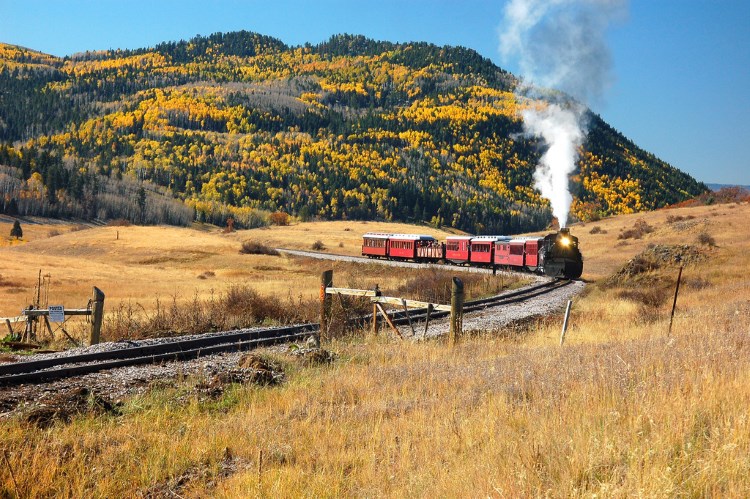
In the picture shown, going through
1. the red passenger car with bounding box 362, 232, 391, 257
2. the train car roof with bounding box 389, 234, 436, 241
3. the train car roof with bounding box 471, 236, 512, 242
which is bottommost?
the red passenger car with bounding box 362, 232, 391, 257

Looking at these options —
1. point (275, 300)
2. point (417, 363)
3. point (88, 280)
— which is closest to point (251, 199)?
point (88, 280)

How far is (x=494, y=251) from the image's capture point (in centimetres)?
4597

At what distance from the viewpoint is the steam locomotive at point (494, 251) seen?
124ft

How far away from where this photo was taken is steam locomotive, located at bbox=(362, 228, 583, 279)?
124 feet

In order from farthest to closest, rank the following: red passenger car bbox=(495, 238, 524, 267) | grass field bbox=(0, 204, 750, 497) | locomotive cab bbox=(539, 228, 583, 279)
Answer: red passenger car bbox=(495, 238, 524, 267) < locomotive cab bbox=(539, 228, 583, 279) < grass field bbox=(0, 204, 750, 497)

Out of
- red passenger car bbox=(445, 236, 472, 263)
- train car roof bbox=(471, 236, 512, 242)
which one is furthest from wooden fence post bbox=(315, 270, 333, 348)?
red passenger car bbox=(445, 236, 472, 263)

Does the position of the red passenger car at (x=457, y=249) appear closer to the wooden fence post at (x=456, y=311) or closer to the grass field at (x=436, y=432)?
the wooden fence post at (x=456, y=311)

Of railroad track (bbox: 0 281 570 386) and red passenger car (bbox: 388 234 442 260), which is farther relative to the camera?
red passenger car (bbox: 388 234 442 260)

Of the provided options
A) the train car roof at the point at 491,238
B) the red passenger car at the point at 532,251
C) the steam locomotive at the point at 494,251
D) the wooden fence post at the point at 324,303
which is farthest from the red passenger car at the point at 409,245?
the wooden fence post at the point at 324,303

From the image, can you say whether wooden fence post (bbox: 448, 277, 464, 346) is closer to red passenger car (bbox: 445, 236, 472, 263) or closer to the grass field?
the grass field

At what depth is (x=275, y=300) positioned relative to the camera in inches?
827

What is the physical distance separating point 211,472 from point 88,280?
4312 centimetres

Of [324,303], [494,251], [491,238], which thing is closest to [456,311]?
[324,303]

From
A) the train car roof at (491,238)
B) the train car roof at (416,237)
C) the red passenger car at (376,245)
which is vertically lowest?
the red passenger car at (376,245)
